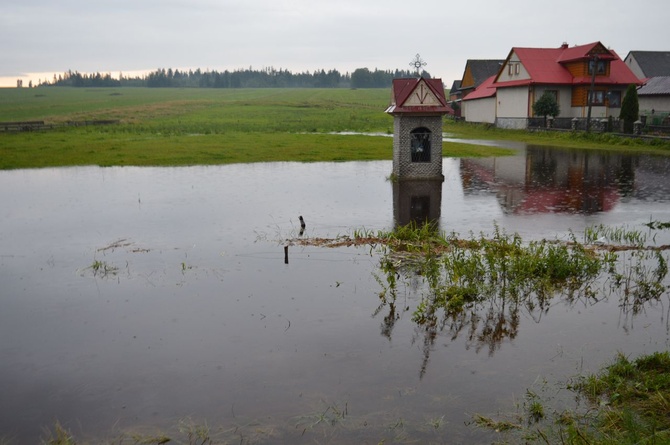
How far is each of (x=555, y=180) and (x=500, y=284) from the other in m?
14.9

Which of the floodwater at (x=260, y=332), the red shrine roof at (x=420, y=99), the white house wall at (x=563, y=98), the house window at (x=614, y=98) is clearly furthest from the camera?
the white house wall at (x=563, y=98)

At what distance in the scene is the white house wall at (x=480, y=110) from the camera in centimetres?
6048

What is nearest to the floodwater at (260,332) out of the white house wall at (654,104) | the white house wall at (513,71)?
the white house wall at (513,71)

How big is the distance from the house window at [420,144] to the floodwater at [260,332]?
556cm

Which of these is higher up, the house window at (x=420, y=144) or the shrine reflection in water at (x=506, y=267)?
the house window at (x=420, y=144)

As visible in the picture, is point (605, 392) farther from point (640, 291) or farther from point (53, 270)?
point (53, 270)

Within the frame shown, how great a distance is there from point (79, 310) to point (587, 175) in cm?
2255

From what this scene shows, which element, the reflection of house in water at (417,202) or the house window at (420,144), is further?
the house window at (420,144)

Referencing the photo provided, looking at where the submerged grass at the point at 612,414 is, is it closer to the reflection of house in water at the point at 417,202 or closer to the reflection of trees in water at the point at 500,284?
the reflection of trees in water at the point at 500,284

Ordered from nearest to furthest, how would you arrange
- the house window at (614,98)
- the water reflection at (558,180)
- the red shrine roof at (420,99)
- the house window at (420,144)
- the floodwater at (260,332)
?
the floodwater at (260,332) < the water reflection at (558,180) < the red shrine roof at (420,99) < the house window at (420,144) < the house window at (614,98)

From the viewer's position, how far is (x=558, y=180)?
24.7m

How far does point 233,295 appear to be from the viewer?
11188 millimetres

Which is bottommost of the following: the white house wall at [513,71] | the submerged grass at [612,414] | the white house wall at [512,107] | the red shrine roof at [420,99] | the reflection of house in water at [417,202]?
the submerged grass at [612,414]

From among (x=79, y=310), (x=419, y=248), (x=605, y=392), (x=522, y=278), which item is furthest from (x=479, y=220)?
(x=79, y=310)
